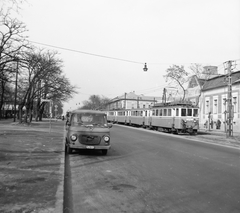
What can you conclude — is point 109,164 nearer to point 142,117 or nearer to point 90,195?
point 90,195

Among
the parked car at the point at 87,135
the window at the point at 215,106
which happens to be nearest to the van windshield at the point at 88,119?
the parked car at the point at 87,135

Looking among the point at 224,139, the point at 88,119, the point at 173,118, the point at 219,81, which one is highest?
the point at 219,81

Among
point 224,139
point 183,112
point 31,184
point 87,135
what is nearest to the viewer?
point 31,184

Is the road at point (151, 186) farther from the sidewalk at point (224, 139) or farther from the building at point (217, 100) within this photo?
the building at point (217, 100)

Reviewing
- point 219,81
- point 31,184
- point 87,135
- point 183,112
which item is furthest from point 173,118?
point 31,184

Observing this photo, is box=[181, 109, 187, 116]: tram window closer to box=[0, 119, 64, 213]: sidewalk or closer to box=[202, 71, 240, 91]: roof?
box=[202, 71, 240, 91]: roof

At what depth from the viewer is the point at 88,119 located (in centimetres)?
1181

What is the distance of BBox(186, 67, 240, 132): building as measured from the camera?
36344 millimetres

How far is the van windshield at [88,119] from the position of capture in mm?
11641

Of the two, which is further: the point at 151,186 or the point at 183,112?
the point at 183,112

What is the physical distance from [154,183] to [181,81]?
35.8 meters

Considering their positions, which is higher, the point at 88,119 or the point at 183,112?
the point at 183,112

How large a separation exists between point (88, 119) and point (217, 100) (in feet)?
112

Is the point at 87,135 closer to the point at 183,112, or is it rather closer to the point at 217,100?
the point at 183,112
